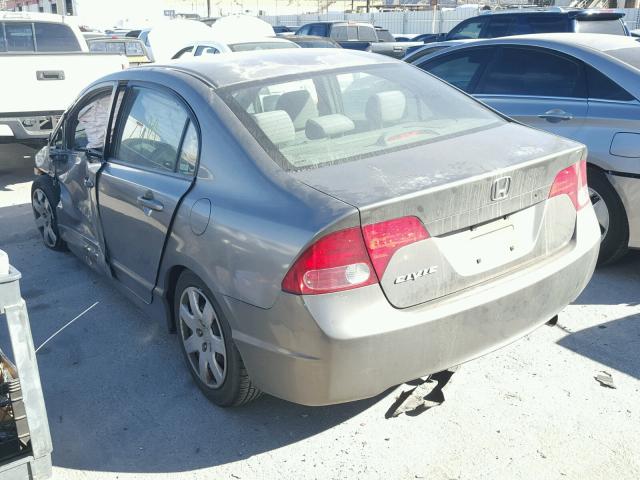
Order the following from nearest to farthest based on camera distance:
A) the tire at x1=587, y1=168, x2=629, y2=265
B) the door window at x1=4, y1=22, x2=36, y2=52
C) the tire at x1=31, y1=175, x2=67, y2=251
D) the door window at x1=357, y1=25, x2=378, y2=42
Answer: the tire at x1=587, y1=168, x2=629, y2=265
the tire at x1=31, y1=175, x2=67, y2=251
the door window at x1=4, y1=22, x2=36, y2=52
the door window at x1=357, y1=25, x2=378, y2=42

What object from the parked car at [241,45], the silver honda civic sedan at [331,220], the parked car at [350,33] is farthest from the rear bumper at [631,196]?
the parked car at [350,33]

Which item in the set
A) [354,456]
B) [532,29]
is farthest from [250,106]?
[532,29]

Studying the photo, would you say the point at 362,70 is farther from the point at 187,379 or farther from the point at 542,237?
the point at 187,379

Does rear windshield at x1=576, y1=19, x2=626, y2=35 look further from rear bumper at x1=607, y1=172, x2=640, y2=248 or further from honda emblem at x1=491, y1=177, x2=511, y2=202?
honda emblem at x1=491, y1=177, x2=511, y2=202

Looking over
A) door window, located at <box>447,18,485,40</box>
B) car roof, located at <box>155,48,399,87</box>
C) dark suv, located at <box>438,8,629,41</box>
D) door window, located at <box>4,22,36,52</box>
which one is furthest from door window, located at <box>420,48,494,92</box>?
door window, located at <box>447,18,485,40</box>

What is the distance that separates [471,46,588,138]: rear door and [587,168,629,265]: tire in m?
0.41

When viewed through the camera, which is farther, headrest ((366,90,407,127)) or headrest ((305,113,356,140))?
headrest ((366,90,407,127))

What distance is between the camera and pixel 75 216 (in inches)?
190

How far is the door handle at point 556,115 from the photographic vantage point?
195 inches

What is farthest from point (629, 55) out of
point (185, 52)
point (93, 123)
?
point (185, 52)

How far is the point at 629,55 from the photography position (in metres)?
5.02

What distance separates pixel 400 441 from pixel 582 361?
1236 millimetres

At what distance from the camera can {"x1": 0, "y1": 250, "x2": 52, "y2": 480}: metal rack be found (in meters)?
2.29

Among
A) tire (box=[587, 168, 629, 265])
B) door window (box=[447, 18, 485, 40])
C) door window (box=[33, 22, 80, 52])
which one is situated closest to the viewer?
tire (box=[587, 168, 629, 265])
